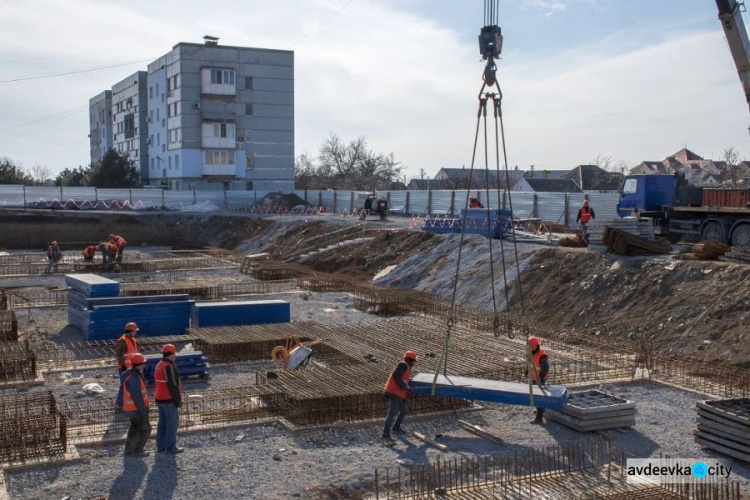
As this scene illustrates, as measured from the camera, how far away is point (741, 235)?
20.8 m

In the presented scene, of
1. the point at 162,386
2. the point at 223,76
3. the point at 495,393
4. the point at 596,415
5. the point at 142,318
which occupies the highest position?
the point at 223,76

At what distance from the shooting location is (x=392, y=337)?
16969 millimetres

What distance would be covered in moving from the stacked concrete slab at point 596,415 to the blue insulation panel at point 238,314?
9.07 meters

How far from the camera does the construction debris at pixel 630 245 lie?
67.6 ft

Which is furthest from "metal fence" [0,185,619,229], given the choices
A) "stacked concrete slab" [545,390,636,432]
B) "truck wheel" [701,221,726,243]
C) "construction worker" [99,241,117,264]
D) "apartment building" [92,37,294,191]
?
"stacked concrete slab" [545,390,636,432]

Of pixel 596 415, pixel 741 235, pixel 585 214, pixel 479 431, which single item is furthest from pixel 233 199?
pixel 596 415

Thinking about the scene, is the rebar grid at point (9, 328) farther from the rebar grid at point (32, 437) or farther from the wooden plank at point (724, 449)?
the wooden plank at point (724, 449)

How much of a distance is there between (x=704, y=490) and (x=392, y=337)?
9.39 m

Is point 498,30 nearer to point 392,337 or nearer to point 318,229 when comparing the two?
point 392,337

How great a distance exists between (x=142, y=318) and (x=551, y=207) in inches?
837

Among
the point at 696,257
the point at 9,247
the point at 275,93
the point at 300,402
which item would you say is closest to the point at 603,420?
the point at 300,402

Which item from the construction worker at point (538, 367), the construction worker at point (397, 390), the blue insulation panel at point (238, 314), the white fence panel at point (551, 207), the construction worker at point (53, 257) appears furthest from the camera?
the white fence panel at point (551, 207)

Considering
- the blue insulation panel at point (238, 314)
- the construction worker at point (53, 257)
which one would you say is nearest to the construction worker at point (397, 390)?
the blue insulation panel at point (238, 314)

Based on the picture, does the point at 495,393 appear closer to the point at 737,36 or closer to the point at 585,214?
the point at 737,36
